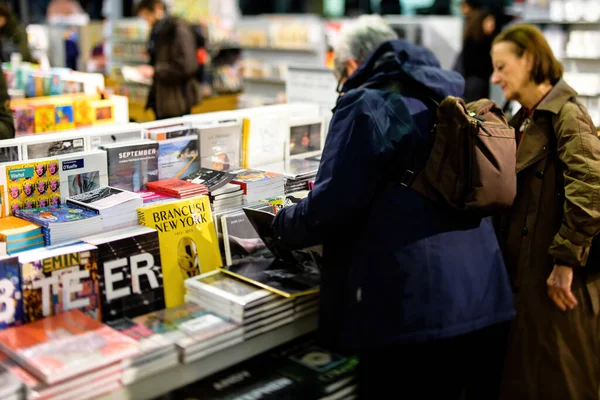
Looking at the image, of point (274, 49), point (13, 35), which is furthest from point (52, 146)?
point (274, 49)

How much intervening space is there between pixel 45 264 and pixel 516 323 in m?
1.95

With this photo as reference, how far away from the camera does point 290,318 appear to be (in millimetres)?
2346

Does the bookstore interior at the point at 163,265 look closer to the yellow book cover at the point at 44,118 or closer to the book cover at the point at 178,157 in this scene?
the book cover at the point at 178,157

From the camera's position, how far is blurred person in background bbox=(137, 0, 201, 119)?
6.41m

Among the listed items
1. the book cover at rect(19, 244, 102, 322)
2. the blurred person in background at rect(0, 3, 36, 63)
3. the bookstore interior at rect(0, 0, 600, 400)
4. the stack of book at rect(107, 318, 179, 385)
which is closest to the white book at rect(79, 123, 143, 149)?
the bookstore interior at rect(0, 0, 600, 400)

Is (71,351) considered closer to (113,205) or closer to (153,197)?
(113,205)

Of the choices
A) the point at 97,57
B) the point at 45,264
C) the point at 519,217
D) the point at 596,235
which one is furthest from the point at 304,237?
the point at 97,57

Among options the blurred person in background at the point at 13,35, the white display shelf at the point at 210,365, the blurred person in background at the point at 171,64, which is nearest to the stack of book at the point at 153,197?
the white display shelf at the point at 210,365

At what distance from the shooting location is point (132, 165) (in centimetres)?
278

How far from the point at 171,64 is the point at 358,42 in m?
3.94

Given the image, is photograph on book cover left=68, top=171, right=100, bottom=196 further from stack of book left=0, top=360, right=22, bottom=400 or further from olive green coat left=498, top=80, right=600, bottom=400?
olive green coat left=498, top=80, right=600, bottom=400

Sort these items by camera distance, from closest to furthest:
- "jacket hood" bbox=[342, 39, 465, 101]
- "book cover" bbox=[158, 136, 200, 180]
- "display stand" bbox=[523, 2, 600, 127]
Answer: "jacket hood" bbox=[342, 39, 465, 101] < "book cover" bbox=[158, 136, 200, 180] < "display stand" bbox=[523, 2, 600, 127]

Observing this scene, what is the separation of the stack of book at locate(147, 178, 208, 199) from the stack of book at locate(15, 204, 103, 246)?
340 mm

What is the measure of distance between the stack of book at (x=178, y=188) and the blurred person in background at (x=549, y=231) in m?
1.29
